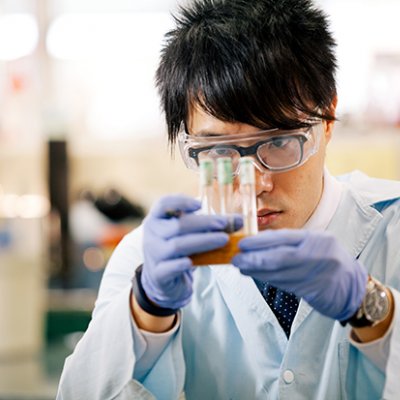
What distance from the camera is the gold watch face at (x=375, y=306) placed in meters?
1.46

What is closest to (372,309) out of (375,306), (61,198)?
(375,306)

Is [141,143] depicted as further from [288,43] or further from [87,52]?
[288,43]

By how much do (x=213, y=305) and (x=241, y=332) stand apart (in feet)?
0.36

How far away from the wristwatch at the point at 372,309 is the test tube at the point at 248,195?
0.25 meters

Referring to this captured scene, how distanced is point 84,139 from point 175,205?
11.2 ft

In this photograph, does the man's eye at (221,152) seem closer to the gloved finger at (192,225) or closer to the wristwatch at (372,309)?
the gloved finger at (192,225)

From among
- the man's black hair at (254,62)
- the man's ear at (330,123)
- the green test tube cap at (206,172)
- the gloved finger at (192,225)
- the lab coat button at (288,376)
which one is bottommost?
the lab coat button at (288,376)

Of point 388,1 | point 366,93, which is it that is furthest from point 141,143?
point 388,1

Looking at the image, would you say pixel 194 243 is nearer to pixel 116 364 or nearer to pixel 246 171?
pixel 246 171

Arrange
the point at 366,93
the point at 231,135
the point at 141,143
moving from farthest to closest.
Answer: the point at 141,143, the point at 366,93, the point at 231,135

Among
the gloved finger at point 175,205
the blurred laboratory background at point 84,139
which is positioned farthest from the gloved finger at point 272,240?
the blurred laboratory background at point 84,139

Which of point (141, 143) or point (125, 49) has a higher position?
point (125, 49)

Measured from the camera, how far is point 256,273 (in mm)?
1402

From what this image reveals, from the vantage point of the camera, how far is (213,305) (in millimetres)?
1859
